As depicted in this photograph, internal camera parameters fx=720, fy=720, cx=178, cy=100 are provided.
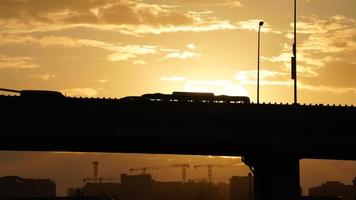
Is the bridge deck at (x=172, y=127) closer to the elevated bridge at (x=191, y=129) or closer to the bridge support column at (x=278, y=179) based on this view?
the elevated bridge at (x=191, y=129)

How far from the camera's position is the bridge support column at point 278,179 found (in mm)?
87438

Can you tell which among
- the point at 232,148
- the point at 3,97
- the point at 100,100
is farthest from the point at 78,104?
the point at 232,148

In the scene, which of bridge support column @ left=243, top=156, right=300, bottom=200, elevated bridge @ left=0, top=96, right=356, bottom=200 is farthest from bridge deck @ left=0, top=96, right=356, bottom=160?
bridge support column @ left=243, top=156, right=300, bottom=200

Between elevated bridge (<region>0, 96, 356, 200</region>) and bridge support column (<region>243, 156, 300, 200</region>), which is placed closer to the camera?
elevated bridge (<region>0, 96, 356, 200</region>)


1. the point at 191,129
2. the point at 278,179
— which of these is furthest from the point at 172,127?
the point at 278,179

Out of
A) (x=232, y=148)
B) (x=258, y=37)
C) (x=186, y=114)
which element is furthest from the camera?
(x=258, y=37)

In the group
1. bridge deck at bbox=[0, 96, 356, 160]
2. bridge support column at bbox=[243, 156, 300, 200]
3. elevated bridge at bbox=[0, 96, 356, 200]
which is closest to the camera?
bridge deck at bbox=[0, 96, 356, 160]

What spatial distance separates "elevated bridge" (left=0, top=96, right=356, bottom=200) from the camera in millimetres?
85812

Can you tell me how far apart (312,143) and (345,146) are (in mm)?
4954

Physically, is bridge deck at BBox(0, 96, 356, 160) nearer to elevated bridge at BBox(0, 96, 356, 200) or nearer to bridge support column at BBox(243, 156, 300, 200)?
elevated bridge at BBox(0, 96, 356, 200)

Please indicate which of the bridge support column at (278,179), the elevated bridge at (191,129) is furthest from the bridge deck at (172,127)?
the bridge support column at (278,179)

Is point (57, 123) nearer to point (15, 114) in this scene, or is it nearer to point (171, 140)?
point (15, 114)

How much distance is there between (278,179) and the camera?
8906cm

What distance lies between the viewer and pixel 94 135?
86.9 meters
